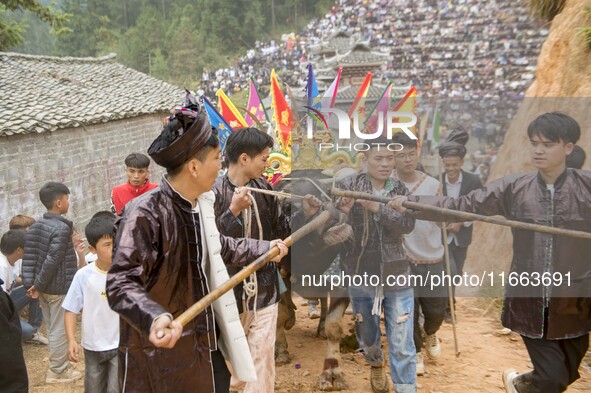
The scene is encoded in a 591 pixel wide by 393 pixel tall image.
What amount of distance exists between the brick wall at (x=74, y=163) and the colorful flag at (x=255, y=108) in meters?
7.53

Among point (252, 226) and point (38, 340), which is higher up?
point (252, 226)

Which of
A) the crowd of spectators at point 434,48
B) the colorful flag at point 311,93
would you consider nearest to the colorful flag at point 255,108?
the colorful flag at point 311,93

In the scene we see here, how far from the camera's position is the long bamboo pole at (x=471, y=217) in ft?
11.3

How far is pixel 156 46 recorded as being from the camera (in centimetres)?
5741

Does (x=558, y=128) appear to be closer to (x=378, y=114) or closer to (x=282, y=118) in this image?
(x=378, y=114)

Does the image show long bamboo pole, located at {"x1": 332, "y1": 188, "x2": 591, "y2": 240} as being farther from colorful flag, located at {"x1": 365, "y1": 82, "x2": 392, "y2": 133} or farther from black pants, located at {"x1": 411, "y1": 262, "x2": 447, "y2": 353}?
black pants, located at {"x1": 411, "y1": 262, "x2": 447, "y2": 353}

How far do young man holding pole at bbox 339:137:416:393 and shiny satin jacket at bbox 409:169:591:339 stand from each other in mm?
742

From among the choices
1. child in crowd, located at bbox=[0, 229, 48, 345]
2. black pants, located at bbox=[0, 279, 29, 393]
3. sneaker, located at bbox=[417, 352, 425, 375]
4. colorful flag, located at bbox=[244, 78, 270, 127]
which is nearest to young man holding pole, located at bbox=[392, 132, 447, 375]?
sneaker, located at bbox=[417, 352, 425, 375]

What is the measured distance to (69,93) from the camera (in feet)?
52.8

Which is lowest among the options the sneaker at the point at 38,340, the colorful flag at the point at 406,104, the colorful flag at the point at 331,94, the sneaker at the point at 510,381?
the sneaker at the point at 38,340

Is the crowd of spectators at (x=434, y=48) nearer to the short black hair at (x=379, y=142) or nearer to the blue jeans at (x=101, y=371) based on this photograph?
the short black hair at (x=379, y=142)

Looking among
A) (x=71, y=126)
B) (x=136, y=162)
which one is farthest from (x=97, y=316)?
(x=71, y=126)

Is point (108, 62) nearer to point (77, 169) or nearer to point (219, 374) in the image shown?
point (77, 169)

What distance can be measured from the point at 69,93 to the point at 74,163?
2.46 meters
